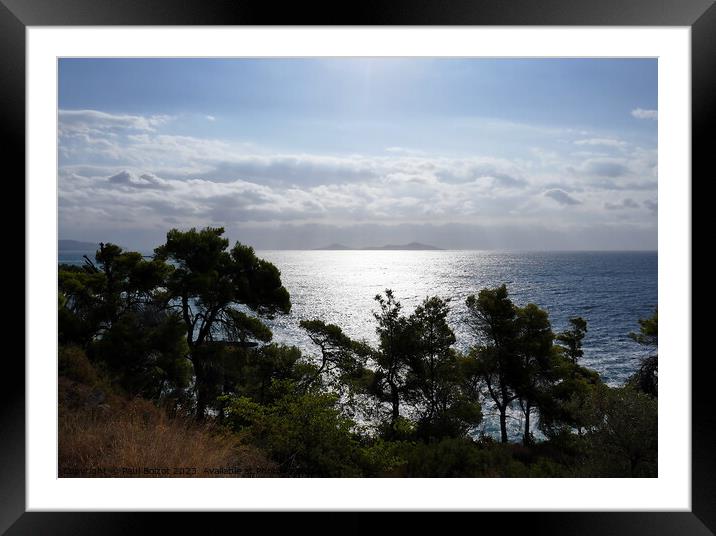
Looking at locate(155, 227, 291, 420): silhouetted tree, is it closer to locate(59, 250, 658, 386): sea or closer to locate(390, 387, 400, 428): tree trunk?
locate(59, 250, 658, 386): sea

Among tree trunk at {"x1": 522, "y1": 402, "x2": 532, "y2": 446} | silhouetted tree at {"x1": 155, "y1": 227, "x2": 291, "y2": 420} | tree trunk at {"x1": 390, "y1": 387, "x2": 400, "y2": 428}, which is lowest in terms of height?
tree trunk at {"x1": 522, "y1": 402, "x2": 532, "y2": 446}

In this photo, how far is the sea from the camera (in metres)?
5.49

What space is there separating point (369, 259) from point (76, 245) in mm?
3310

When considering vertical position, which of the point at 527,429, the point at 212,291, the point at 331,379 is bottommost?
the point at 527,429

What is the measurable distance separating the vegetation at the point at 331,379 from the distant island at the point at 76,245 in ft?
0.27

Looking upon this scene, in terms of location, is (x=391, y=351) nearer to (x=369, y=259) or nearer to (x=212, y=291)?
(x=369, y=259)

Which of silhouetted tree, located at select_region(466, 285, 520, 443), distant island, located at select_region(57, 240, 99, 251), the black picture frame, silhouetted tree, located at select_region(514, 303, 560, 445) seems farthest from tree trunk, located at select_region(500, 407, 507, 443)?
distant island, located at select_region(57, 240, 99, 251)

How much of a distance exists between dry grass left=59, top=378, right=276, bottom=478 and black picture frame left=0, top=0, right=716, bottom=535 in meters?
0.93

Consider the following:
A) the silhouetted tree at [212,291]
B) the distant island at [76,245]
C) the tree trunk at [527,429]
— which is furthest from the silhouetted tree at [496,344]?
the distant island at [76,245]

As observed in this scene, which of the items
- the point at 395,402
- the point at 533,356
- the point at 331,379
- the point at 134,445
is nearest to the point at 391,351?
the point at 395,402

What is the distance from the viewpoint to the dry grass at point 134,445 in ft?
9.78
